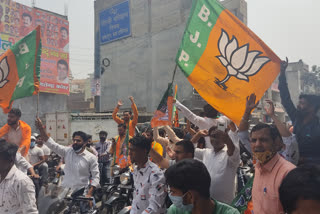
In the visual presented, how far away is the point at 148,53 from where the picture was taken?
2886 cm

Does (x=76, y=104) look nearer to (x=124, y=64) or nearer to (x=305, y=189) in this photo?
(x=124, y=64)

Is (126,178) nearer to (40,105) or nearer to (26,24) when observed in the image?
(40,105)

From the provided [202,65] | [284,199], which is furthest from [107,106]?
[284,199]

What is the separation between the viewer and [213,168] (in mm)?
3359

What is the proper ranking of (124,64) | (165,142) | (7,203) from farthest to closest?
(124,64) → (165,142) → (7,203)

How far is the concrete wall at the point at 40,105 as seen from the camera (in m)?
28.7

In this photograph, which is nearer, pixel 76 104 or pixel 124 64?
pixel 124 64

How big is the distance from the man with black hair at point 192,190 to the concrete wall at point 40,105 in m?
28.0

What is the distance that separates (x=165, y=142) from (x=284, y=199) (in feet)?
12.1

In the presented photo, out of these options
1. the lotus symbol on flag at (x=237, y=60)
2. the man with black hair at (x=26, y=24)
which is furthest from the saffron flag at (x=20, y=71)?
the man with black hair at (x=26, y=24)

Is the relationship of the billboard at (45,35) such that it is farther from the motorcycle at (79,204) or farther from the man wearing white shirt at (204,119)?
the man wearing white shirt at (204,119)

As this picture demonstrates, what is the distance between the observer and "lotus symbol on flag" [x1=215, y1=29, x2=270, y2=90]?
3.83 metres

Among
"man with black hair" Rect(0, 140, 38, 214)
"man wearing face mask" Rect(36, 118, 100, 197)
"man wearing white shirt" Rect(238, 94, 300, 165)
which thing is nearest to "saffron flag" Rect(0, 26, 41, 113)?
"man wearing face mask" Rect(36, 118, 100, 197)

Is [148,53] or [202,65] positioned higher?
[148,53]
